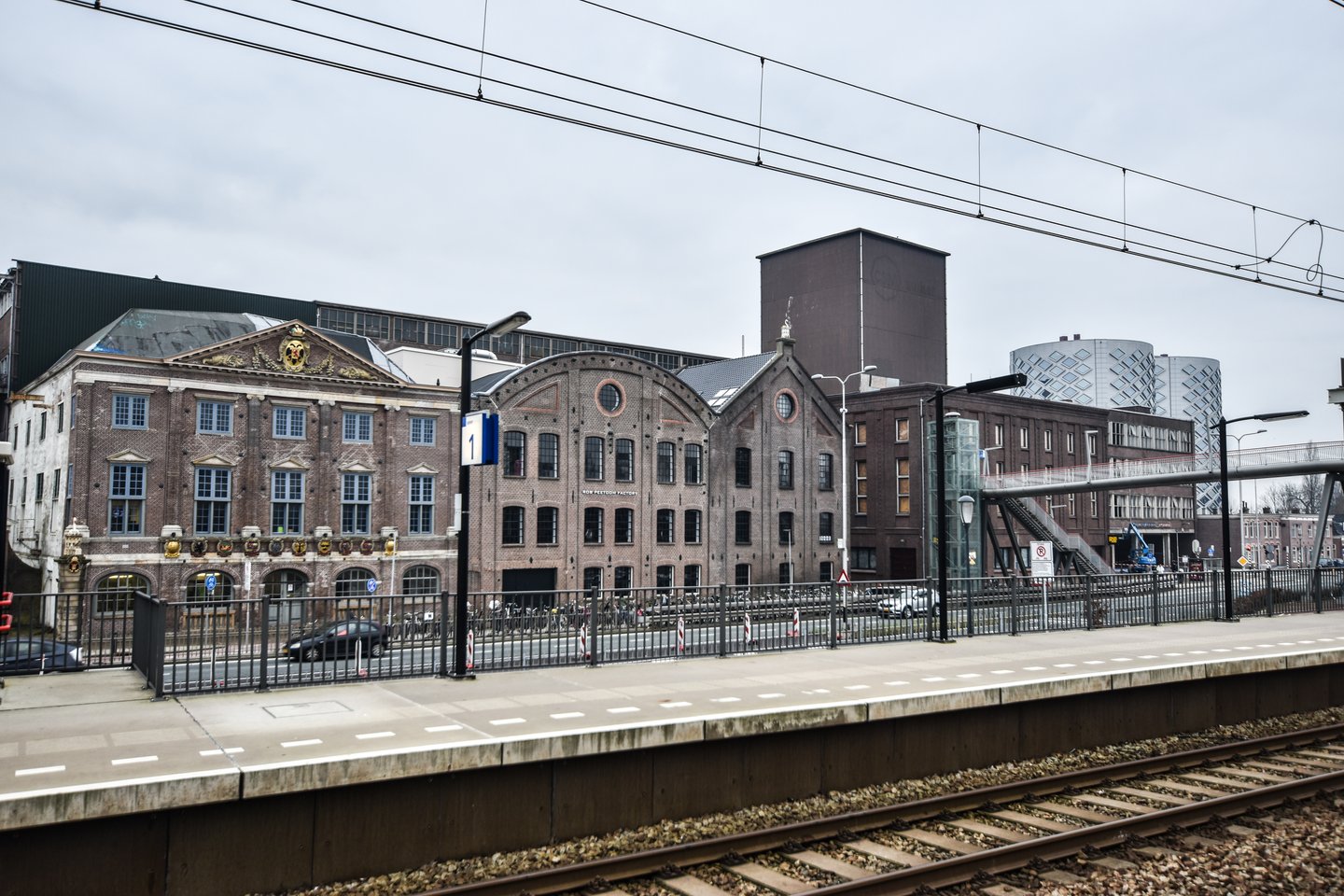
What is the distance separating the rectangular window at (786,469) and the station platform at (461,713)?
110 ft

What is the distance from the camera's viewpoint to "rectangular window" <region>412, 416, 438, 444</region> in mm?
41656

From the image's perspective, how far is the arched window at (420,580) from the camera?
40594 millimetres

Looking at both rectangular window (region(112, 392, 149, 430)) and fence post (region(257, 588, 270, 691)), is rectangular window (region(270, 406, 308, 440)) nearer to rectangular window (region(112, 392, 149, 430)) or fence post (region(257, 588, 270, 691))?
rectangular window (region(112, 392, 149, 430))

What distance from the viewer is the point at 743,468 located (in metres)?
51.3

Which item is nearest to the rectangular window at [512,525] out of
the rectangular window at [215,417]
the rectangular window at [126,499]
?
the rectangular window at [215,417]

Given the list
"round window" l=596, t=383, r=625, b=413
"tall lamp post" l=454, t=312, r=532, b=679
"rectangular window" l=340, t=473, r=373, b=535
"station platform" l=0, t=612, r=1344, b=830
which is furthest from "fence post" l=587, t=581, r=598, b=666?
"round window" l=596, t=383, r=625, b=413

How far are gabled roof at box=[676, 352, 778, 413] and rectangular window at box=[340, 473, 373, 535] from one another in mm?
17231

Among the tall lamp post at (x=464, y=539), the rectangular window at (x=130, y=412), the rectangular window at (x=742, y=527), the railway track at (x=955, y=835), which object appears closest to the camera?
the railway track at (x=955, y=835)

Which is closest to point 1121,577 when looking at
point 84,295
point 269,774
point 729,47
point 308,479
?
point 729,47

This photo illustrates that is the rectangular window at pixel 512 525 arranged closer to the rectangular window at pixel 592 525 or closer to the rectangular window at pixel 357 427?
the rectangular window at pixel 592 525

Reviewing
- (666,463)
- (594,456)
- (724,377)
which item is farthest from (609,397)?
(724,377)

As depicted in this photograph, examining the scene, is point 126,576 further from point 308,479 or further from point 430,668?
point 430,668

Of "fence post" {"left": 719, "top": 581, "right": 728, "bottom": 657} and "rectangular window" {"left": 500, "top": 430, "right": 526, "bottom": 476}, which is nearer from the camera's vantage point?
"fence post" {"left": 719, "top": 581, "right": 728, "bottom": 657}

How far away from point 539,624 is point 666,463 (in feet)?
104
